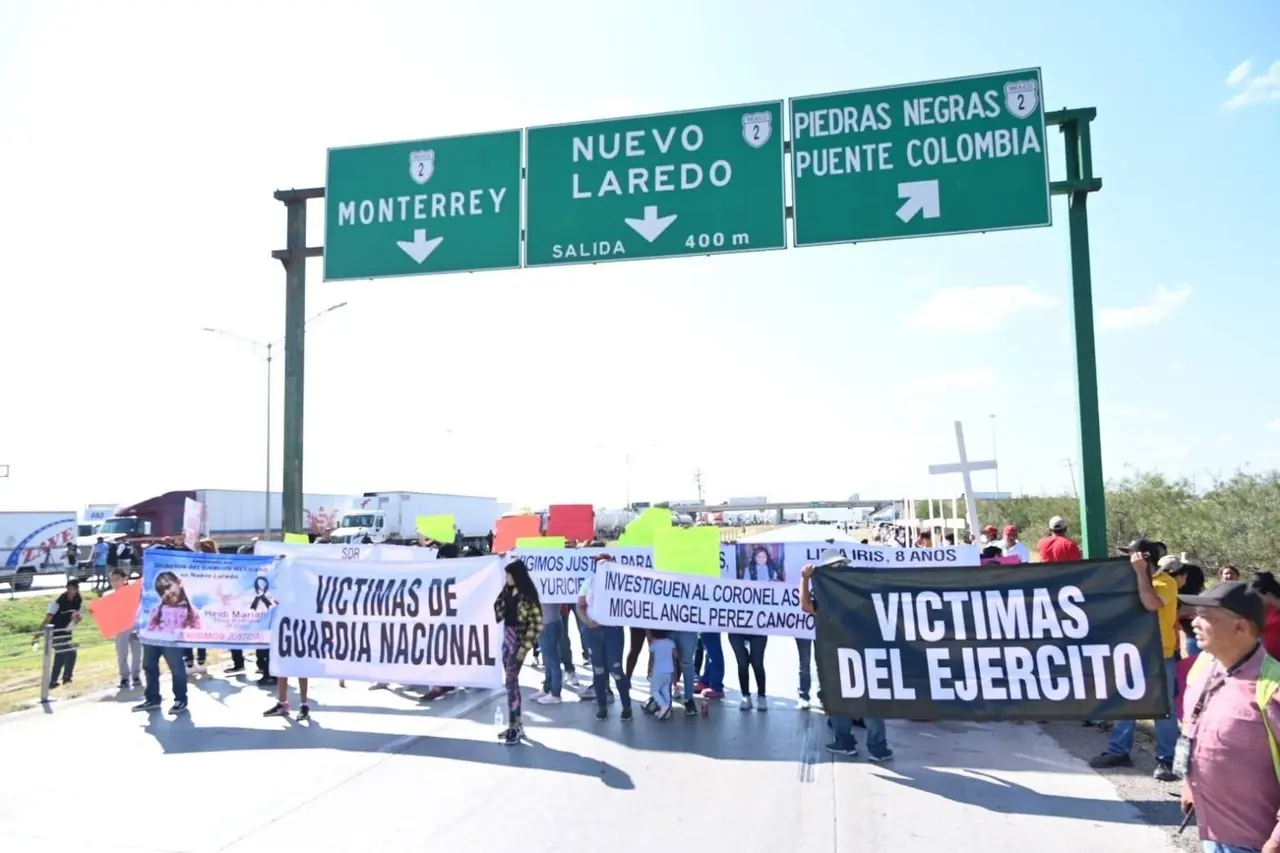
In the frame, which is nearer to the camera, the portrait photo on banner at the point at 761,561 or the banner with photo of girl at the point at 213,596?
the banner with photo of girl at the point at 213,596

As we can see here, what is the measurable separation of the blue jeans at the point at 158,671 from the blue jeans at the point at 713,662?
5.96 meters

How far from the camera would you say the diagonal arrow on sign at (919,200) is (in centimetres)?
966

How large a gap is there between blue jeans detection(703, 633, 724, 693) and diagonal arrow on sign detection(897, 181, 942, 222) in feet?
17.2

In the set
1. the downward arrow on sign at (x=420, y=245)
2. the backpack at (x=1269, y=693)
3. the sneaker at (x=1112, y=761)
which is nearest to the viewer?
the backpack at (x=1269, y=693)

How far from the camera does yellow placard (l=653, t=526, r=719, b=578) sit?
9594mm

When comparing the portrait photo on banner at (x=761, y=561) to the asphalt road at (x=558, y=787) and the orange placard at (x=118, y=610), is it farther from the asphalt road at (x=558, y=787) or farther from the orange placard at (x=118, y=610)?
the orange placard at (x=118, y=610)

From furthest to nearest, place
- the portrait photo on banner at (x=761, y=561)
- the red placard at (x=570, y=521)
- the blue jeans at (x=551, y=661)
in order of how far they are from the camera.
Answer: the red placard at (x=570, y=521)
the portrait photo on banner at (x=761, y=561)
the blue jeans at (x=551, y=661)

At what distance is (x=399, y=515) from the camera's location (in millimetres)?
53094

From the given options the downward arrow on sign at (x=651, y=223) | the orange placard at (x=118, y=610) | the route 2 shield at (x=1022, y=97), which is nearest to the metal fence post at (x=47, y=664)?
the orange placard at (x=118, y=610)

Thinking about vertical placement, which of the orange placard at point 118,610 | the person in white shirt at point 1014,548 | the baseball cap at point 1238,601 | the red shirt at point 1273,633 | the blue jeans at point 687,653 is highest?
the baseball cap at point 1238,601

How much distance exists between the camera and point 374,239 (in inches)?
447

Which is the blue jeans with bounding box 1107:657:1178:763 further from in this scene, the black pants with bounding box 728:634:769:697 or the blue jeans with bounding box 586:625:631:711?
the blue jeans with bounding box 586:625:631:711

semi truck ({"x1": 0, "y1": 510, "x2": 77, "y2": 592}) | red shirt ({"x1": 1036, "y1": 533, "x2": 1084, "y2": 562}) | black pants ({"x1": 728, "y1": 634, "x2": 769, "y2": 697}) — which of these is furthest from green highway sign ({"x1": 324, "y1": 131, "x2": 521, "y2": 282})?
semi truck ({"x1": 0, "y1": 510, "x2": 77, "y2": 592})

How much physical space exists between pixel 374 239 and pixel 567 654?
6.04 meters
